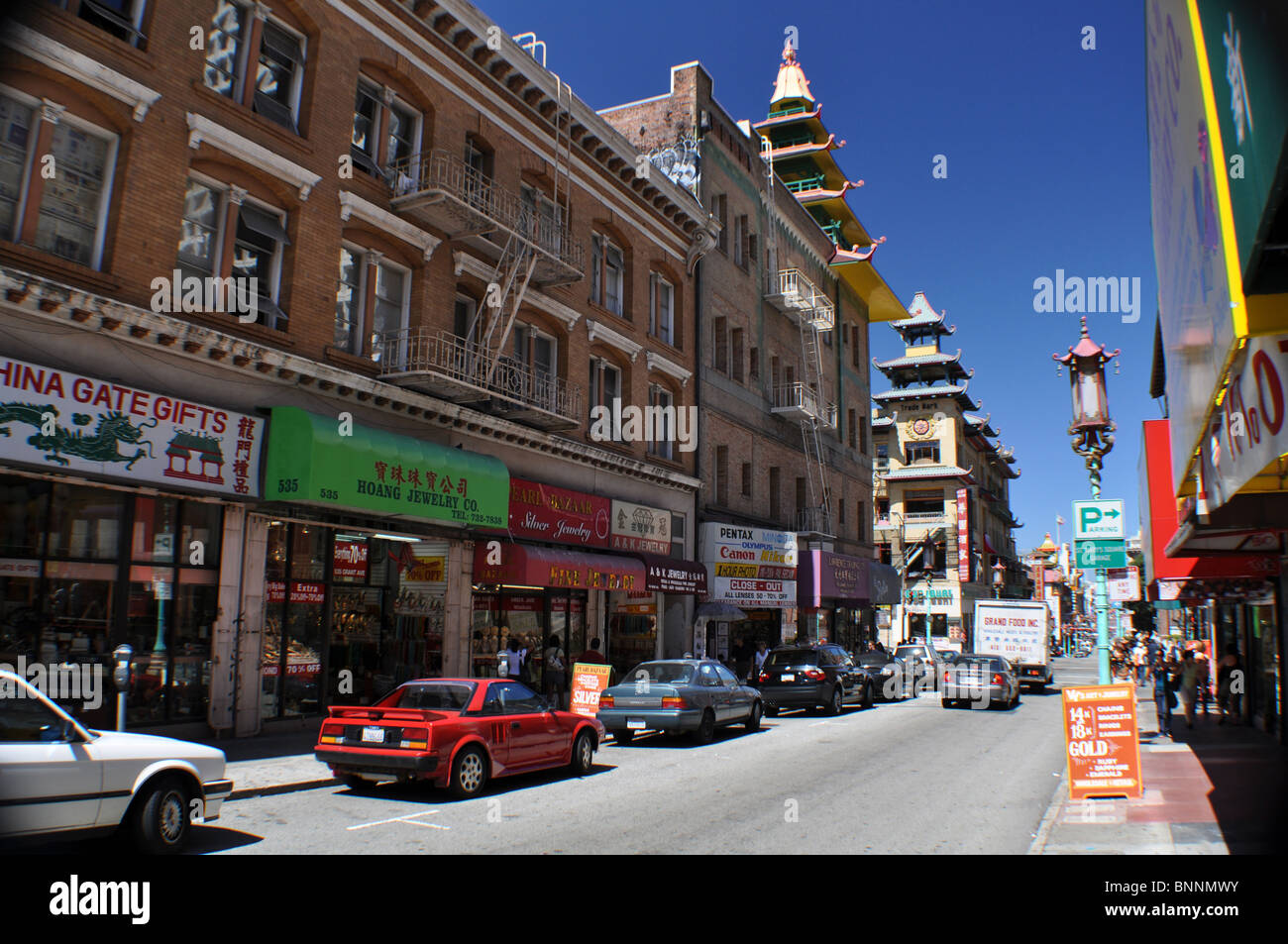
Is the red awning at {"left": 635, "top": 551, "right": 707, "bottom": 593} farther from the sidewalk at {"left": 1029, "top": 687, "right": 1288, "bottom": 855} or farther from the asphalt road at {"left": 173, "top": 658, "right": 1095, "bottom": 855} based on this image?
the sidewalk at {"left": 1029, "top": 687, "right": 1288, "bottom": 855}

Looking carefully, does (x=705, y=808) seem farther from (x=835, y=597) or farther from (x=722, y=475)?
(x=835, y=597)

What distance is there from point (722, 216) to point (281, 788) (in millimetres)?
27923

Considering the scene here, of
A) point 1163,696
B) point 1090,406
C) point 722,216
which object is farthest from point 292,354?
point 722,216

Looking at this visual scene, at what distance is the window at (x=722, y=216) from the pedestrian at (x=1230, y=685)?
68.0ft

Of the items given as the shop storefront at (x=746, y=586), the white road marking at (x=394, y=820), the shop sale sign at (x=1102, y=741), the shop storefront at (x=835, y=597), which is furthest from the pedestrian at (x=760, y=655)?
the white road marking at (x=394, y=820)

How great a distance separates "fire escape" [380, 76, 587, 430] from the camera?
61.9ft

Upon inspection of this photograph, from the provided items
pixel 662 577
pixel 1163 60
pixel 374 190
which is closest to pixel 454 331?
pixel 374 190

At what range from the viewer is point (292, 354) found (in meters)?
16.2

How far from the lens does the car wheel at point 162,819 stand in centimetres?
754

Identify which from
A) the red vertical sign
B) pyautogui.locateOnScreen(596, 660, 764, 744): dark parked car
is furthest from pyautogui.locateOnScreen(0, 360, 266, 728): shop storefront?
the red vertical sign

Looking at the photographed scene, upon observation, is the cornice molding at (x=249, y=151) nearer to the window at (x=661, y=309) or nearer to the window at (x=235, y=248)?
the window at (x=235, y=248)

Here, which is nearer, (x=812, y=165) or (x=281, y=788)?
(x=281, y=788)
